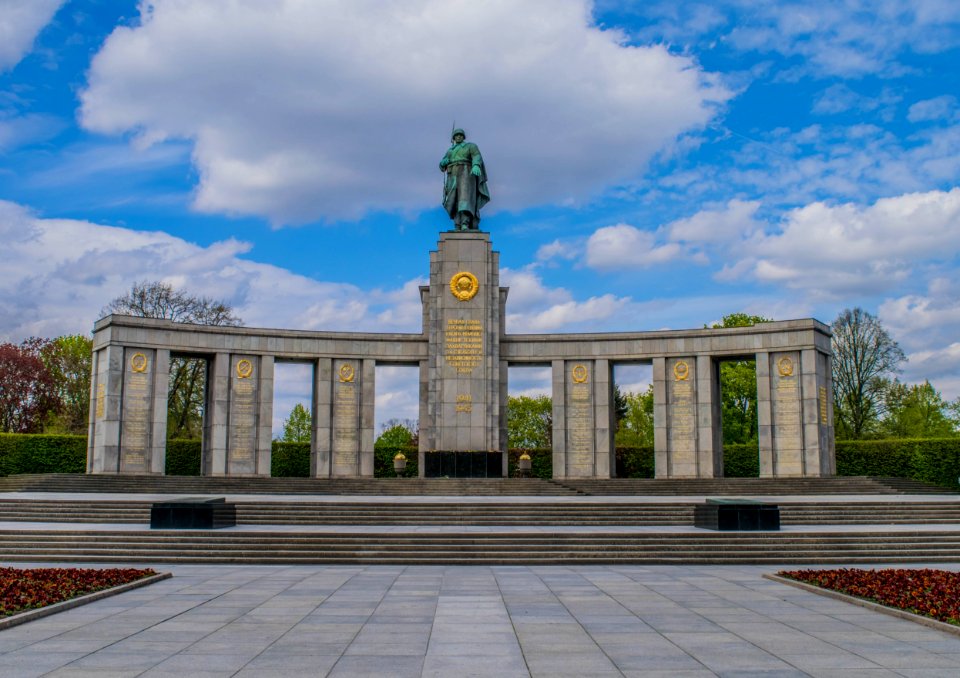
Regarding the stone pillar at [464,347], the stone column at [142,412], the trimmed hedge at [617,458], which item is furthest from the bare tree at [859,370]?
the stone column at [142,412]

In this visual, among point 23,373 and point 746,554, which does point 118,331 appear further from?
point 746,554

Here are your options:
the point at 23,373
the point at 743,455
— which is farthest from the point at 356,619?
the point at 23,373

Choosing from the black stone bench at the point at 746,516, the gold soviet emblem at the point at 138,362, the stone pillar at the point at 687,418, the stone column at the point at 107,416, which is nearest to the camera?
the black stone bench at the point at 746,516

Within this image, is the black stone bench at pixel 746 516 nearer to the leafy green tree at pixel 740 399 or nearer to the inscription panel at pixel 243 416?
the inscription panel at pixel 243 416

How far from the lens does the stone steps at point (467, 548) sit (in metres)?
17.8

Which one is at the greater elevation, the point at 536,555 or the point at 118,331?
the point at 118,331

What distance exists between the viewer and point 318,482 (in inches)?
1281

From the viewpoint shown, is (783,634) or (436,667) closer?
(436,667)

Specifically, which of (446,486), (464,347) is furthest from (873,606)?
(464,347)

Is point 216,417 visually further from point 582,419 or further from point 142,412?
point 582,419

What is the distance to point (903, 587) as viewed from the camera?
1312cm

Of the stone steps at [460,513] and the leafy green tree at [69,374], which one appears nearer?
the stone steps at [460,513]

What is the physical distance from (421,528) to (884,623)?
12.2 metres

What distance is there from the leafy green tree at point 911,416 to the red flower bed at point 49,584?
161ft
